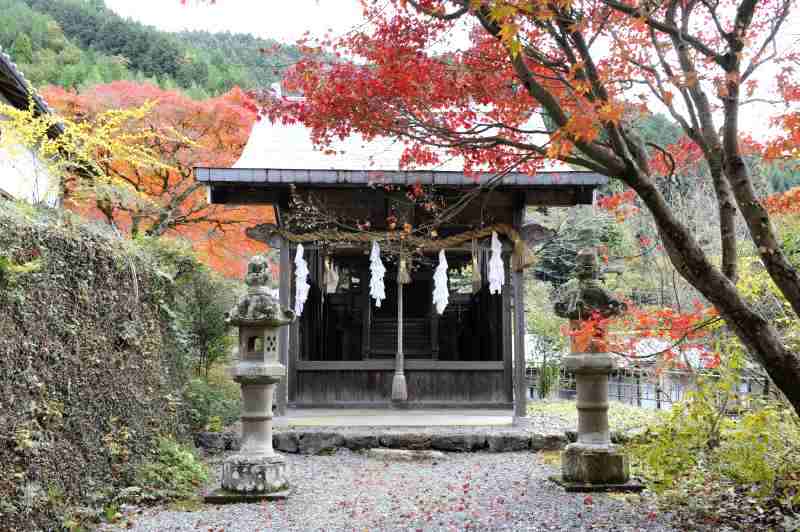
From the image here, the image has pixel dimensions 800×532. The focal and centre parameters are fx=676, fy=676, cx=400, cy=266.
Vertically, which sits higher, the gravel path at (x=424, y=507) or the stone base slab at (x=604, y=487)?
the stone base slab at (x=604, y=487)

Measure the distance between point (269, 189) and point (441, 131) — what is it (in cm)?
569

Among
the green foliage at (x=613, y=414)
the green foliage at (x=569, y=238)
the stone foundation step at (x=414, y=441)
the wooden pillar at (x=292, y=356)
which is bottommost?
the stone foundation step at (x=414, y=441)

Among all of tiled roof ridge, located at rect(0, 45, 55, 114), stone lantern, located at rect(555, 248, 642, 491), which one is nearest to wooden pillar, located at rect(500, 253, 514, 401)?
stone lantern, located at rect(555, 248, 642, 491)

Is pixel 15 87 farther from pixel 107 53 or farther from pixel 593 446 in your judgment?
pixel 107 53

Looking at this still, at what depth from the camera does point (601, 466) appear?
6.58m

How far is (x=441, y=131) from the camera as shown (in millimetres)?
5422

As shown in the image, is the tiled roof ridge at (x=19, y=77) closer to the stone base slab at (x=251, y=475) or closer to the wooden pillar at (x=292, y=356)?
the wooden pillar at (x=292, y=356)

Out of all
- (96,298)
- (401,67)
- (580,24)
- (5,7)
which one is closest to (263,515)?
(96,298)

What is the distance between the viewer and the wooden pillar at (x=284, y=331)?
10102 millimetres

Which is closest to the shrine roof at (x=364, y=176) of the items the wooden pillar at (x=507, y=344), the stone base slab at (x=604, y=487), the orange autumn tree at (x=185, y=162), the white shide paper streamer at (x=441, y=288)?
A: the white shide paper streamer at (x=441, y=288)

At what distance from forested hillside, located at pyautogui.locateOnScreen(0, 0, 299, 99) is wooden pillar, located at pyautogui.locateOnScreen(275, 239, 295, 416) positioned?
12158 mm

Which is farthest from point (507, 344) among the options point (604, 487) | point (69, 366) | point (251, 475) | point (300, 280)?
point (69, 366)

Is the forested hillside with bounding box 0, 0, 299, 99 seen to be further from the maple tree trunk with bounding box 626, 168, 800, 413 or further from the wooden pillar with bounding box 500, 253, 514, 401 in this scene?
the maple tree trunk with bounding box 626, 168, 800, 413

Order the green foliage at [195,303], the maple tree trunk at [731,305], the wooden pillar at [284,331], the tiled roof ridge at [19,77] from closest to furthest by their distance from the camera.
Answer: the maple tree trunk at [731,305]
the green foliage at [195,303]
the wooden pillar at [284,331]
the tiled roof ridge at [19,77]
